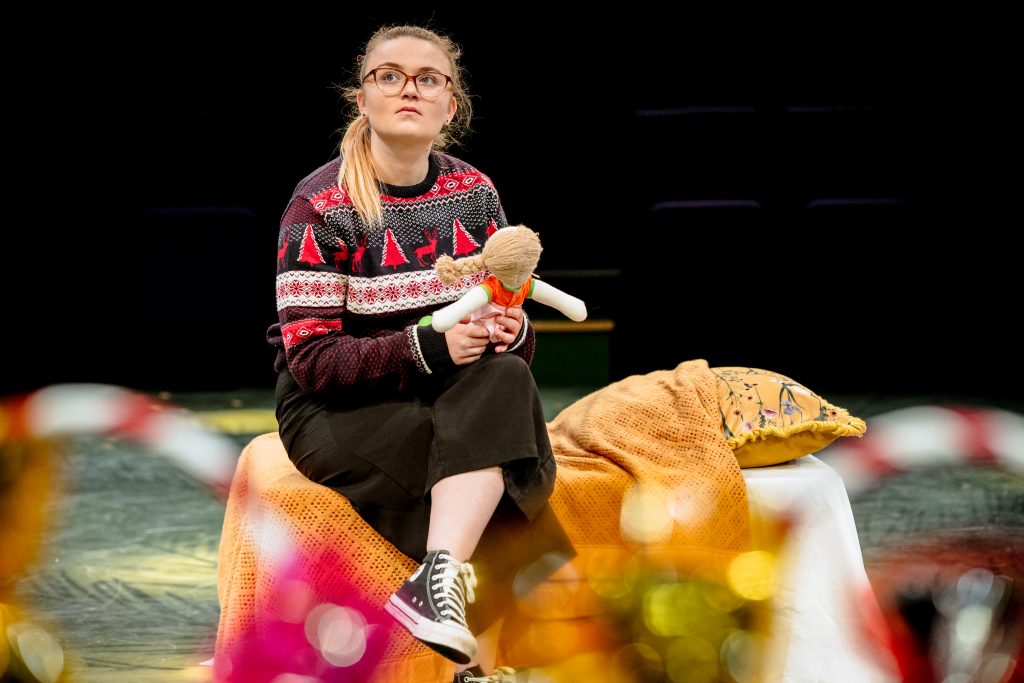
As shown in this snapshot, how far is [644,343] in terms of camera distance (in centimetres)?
491

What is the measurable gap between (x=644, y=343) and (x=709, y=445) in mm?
Answer: 2782

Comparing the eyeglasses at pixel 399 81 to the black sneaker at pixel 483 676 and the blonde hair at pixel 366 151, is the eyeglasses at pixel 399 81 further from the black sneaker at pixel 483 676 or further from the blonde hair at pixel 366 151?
the black sneaker at pixel 483 676

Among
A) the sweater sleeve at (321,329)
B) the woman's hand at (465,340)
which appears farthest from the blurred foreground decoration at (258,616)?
the woman's hand at (465,340)

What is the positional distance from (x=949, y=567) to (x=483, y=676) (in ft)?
4.67

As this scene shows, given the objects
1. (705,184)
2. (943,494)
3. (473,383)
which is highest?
(705,184)

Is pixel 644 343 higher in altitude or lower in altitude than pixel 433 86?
lower

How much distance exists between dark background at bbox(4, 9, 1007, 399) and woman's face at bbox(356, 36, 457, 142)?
287 centimetres

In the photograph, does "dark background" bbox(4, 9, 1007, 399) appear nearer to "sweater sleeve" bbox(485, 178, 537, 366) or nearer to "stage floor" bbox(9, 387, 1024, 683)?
"stage floor" bbox(9, 387, 1024, 683)

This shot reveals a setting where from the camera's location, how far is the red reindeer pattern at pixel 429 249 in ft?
6.50

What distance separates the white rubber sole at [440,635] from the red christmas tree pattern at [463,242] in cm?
62

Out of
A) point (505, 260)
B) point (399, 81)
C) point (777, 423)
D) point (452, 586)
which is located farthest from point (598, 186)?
point (452, 586)

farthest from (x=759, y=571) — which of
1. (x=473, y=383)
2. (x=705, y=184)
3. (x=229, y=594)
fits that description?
(x=705, y=184)

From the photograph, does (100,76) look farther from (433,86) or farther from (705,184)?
(433,86)

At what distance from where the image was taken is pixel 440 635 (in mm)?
1662
